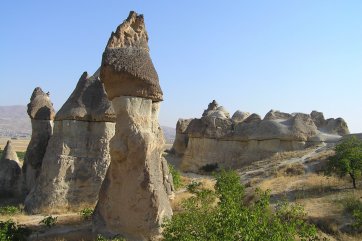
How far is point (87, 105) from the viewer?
510 inches

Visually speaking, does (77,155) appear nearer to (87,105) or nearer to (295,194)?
(87,105)

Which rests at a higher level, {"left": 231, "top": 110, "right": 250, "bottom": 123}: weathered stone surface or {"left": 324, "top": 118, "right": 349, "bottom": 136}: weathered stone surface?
{"left": 231, "top": 110, "right": 250, "bottom": 123}: weathered stone surface

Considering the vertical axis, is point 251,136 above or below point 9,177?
above

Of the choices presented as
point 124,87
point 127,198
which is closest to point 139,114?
point 124,87

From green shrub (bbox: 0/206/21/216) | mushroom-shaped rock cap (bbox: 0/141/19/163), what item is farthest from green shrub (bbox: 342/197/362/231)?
mushroom-shaped rock cap (bbox: 0/141/19/163)

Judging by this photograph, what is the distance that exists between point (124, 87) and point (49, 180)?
208 inches

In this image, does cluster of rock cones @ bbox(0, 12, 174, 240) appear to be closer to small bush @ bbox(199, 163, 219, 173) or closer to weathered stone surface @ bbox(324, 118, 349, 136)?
small bush @ bbox(199, 163, 219, 173)

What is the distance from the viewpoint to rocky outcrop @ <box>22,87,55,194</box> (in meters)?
14.1

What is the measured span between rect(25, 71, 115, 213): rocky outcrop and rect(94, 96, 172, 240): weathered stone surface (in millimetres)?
4025

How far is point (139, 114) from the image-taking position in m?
Answer: 8.56

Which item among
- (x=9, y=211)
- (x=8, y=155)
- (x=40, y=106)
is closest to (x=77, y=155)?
(x=9, y=211)

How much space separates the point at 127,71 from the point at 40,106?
7.42 meters

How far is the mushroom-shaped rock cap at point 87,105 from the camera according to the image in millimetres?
12695

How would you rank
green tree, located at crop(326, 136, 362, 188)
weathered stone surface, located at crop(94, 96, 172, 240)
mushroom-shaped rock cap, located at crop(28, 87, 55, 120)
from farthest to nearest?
mushroom-shaped rock cap, located at crop(28, 87, 55, 120)
green tree, located at crop(326, 136, 362, 188)
weathered stone surface, located at crop(94, 96, 172, 240)
